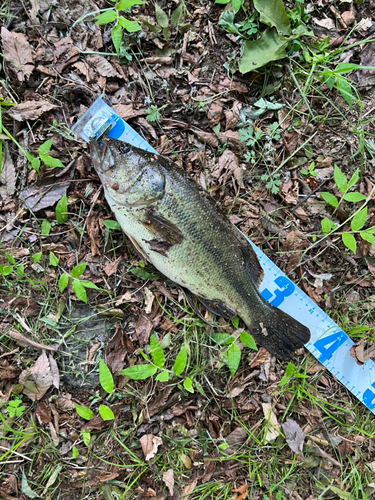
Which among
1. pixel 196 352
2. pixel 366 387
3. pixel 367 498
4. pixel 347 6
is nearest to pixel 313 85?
pixel 347 6

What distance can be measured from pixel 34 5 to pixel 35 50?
38 centimetres

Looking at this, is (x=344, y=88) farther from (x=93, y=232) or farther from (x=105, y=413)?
(x=105, y=413)

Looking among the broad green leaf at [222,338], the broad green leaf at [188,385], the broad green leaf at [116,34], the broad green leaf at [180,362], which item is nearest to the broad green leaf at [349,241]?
the broad green leaf at [222,338]

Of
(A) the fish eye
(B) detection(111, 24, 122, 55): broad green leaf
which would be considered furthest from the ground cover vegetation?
(A) the fish eye

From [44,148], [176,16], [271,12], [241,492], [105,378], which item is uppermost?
[176,16]

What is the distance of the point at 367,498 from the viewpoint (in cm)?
303

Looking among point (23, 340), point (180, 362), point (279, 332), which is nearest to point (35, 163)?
point (23, 340)

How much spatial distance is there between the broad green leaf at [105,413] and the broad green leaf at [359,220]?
2.74 m

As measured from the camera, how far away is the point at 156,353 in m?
2.69

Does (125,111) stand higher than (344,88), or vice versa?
(125,111)

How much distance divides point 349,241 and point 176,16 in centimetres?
262

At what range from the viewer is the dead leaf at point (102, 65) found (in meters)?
2.87

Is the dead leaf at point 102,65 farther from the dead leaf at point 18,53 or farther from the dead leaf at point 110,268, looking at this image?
the dead leaf at point 110,268

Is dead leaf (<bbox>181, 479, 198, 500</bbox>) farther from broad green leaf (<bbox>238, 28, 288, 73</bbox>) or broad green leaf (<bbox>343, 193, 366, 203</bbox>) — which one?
broad green leaf (<bbox>238, 28, 288, 73</bbox>)
